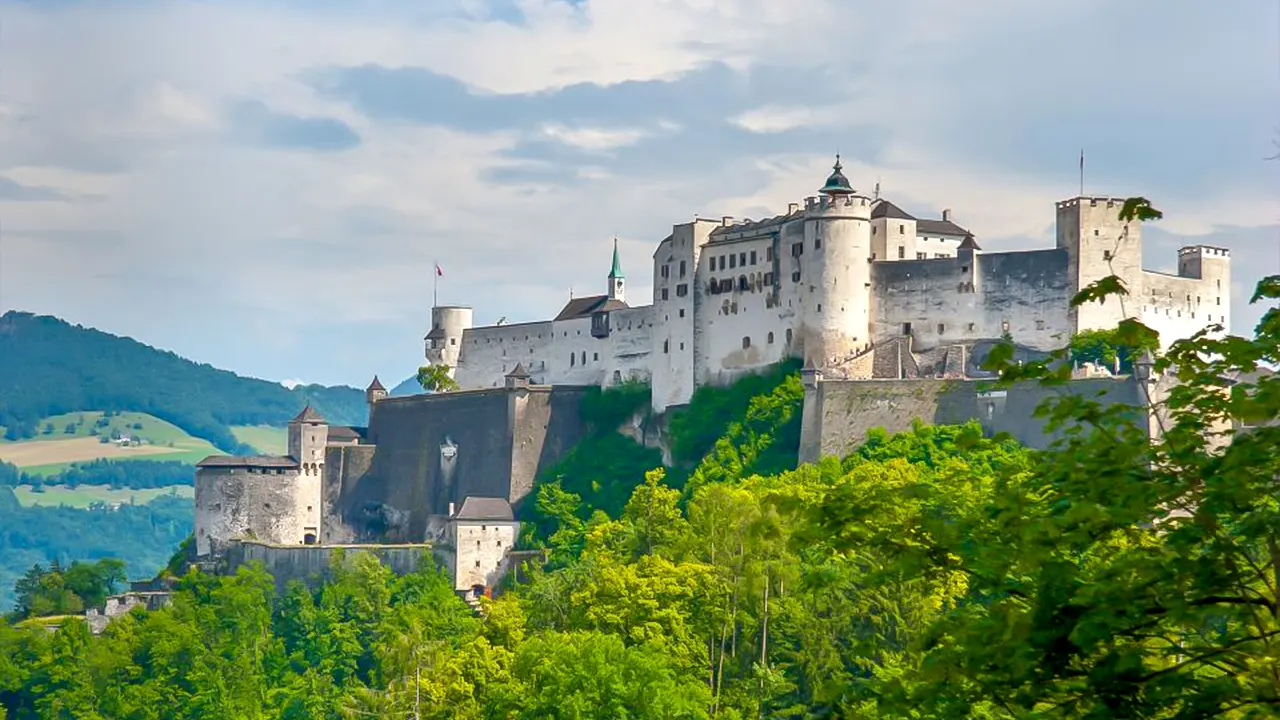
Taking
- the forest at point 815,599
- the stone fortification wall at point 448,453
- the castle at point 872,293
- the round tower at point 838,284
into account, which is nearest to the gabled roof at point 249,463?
the stone fortification wall at point 448,453

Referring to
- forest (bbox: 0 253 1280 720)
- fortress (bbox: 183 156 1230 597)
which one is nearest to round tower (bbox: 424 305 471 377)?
fortress (bbox: 183 156 1230 597)

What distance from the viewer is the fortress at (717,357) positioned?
69625 millimetres

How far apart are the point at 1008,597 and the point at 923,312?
58.9m

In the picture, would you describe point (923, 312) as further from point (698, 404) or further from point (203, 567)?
point (203, 567)

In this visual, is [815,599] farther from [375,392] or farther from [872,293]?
[375,392]

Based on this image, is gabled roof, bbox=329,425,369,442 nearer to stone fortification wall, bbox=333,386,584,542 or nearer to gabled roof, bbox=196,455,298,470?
stone fortification wall, bbox=333,386,584,542

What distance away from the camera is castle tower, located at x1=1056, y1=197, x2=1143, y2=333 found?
225 feet

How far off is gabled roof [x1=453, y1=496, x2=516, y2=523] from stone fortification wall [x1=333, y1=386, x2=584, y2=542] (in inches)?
54.9

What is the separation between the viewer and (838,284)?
73.2 metres

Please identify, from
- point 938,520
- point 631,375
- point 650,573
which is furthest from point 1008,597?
point 631,375

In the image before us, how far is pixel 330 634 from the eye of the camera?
3105 inches

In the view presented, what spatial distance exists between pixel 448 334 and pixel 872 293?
26531 mm

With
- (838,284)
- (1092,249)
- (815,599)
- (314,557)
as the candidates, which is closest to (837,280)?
(838,284)

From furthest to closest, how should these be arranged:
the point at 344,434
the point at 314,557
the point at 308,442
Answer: the point at 344,434 < the point at 308,442 < the point at 314,557
